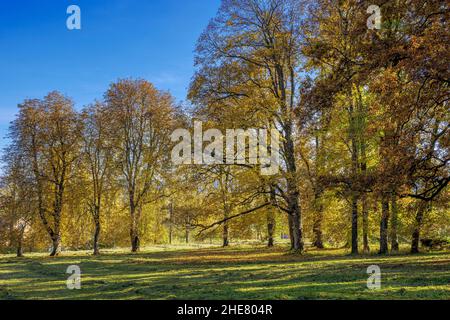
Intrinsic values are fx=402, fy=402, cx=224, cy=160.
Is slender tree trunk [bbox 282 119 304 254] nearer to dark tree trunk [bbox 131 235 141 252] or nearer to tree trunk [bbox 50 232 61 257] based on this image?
dark tree trunk [bbox 131 235 141 252]

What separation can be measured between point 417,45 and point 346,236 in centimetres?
2381

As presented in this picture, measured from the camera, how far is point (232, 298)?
35.6 feet

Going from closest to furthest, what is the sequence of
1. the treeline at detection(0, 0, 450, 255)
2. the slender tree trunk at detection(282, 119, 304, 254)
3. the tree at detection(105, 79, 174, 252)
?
the treeline at detection(0, 0, 450, 255) → the slender tree trunk at detection(282, 119, 304, 254) → the tree at detection(105, 79, 174, 252)

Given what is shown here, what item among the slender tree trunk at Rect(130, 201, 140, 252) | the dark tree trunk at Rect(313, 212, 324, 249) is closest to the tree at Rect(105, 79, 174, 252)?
the slender tree trunk at Rect(130, 201, 140, 252)

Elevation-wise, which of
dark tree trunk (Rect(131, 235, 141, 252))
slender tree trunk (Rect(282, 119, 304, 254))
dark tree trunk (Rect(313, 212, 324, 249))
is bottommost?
dark tree trunk (Rect(131, 235, 141, 252))

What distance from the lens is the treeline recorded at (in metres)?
15.2

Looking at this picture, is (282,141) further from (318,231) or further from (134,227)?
(134,227)

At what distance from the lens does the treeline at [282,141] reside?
15.2 meters

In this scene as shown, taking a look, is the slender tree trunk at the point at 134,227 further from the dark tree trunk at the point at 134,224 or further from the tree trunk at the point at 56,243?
the tree trunk at the point at 56,243

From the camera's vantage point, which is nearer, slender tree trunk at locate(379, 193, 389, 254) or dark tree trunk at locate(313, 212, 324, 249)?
slender tree trunk at locate(379, 193, 389, 254)

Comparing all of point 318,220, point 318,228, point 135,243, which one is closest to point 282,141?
point 318,220

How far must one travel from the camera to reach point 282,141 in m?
29.9

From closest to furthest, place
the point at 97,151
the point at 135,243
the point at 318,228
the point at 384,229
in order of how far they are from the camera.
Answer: the point at 384,229
the point at 318,228
the point at 135,243
the point at 97,151
